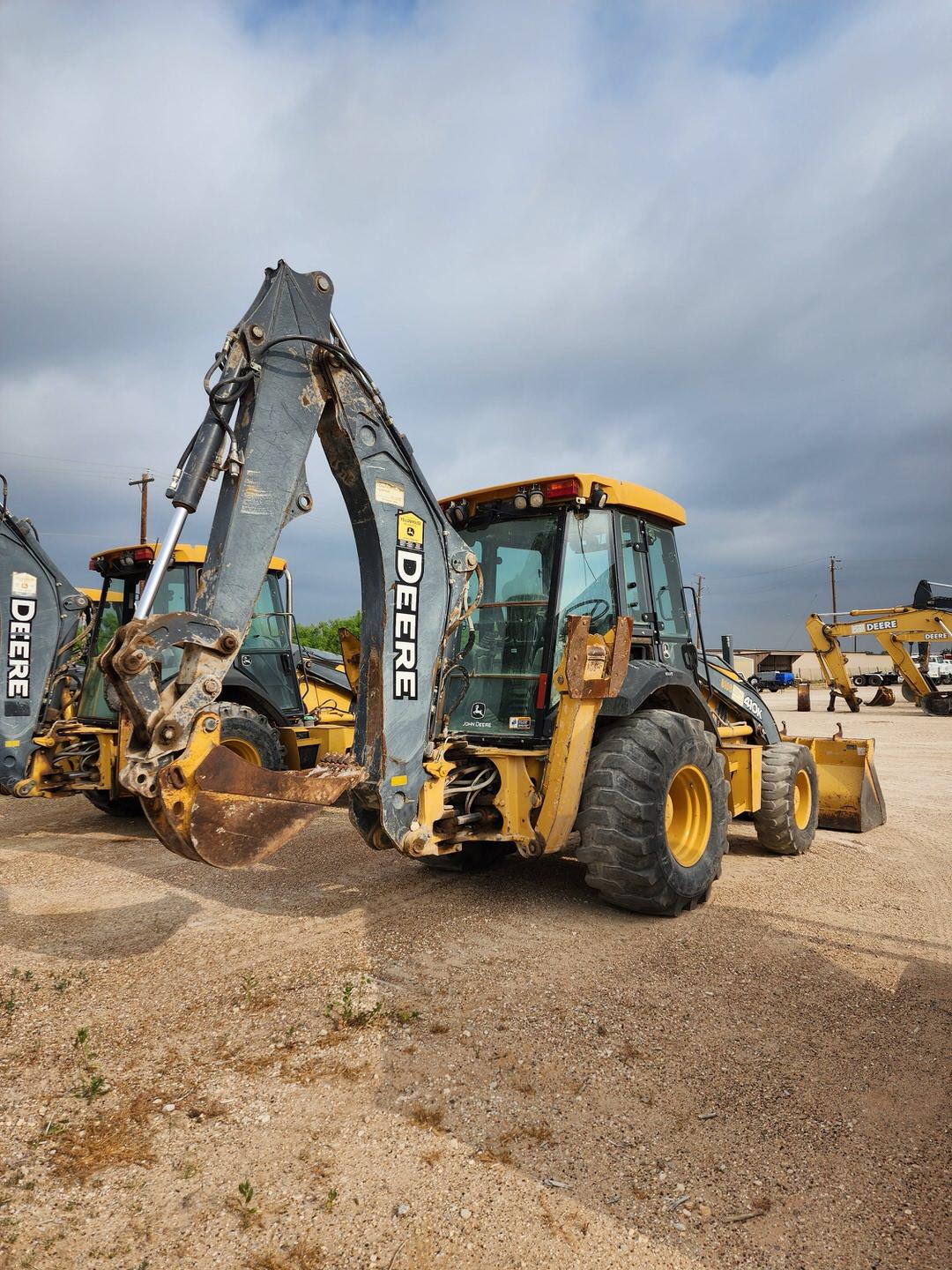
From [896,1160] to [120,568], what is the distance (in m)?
8.59

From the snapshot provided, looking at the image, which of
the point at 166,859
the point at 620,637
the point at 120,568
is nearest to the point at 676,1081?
the point at 620,637

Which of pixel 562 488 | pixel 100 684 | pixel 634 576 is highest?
pixel 562 488

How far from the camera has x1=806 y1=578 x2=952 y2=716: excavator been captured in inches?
953

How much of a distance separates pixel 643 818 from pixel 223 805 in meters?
2.40


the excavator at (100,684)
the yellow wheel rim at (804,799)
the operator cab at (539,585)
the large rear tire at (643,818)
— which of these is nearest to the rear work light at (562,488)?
the operator cab at (539,585)

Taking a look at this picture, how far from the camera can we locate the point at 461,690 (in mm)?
5543

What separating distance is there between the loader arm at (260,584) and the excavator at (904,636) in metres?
23.3

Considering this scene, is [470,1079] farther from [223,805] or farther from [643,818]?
[643,818]

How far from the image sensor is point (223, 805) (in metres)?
3.54

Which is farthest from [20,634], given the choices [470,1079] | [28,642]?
[470,1079]

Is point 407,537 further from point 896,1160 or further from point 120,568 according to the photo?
point 120,568

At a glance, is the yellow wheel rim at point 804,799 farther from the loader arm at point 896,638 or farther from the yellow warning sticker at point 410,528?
the loader arm at point 896,638

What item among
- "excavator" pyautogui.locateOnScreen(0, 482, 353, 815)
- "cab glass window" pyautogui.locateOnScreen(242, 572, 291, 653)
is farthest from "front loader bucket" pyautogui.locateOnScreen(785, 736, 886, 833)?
"cab glass window" pyautogui.locateOnScreen(242, 572, 291, 653)

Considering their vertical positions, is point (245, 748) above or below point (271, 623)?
below
